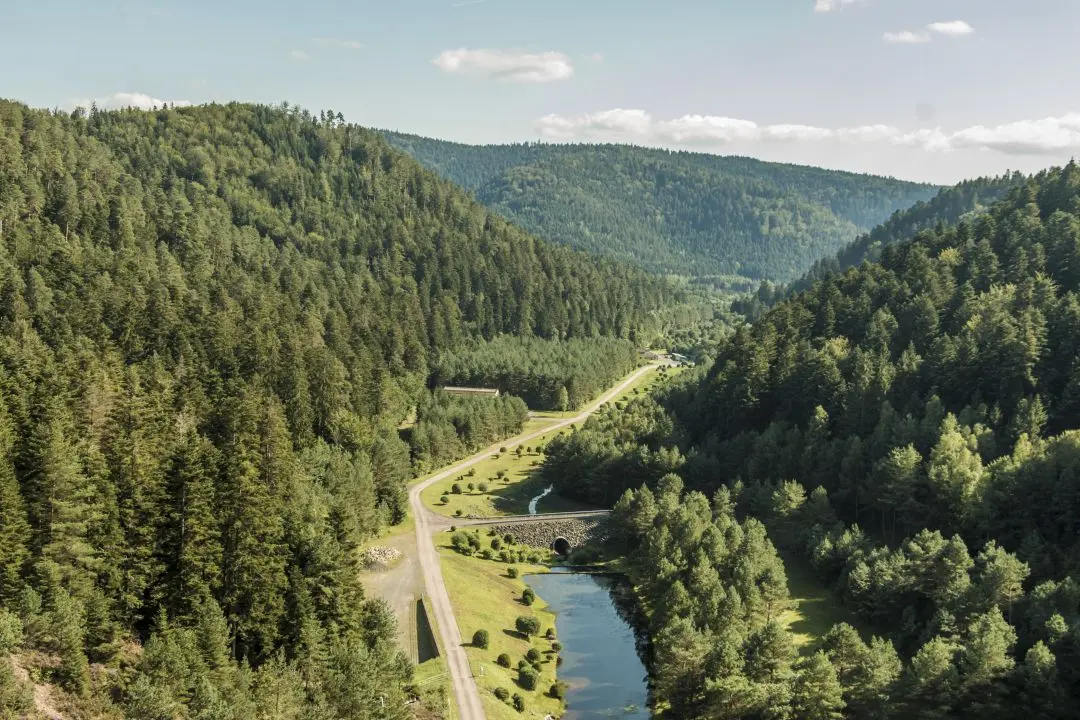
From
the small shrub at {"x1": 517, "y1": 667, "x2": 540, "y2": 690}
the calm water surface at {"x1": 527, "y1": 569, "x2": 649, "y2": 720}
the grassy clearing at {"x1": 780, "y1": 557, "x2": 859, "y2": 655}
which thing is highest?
the grassy clearing at {"x1": 780, "y1": 557, "x2": 859, "y2": 655}

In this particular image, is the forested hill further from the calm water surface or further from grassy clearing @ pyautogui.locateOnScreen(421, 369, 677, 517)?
the calm water surface

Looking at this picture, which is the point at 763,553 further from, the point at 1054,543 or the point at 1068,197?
the point at 1068,197

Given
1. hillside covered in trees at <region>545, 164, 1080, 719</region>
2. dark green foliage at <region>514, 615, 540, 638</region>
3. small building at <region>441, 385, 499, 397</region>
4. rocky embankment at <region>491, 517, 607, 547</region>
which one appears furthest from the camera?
small building at <region>441, 385, 499, 397</region>

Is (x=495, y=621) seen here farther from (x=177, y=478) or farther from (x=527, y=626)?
(x=177, y=478)

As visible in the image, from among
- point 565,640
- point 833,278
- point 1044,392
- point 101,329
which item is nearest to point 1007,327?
point 1044,392

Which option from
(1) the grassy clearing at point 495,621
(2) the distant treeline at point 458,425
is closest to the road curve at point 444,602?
(1) the grassy clearing at point 495,621

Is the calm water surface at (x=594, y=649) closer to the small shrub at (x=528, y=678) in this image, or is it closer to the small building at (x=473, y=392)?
the small shrub at (x=528, y=678)

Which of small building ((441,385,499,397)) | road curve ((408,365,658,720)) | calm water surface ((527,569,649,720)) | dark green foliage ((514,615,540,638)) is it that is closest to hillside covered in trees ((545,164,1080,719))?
calm water surface ((527,569,649,720))

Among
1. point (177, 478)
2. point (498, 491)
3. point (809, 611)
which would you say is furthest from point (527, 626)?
point (498, 491)
